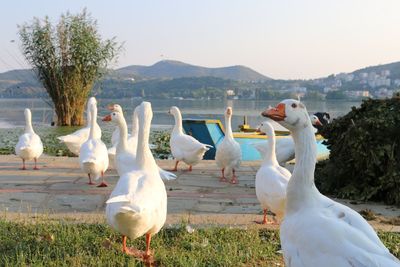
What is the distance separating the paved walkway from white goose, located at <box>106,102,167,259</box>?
1234 millimetres

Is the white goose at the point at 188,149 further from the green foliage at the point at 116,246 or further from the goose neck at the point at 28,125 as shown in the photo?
the green foliage at the point at 116,246

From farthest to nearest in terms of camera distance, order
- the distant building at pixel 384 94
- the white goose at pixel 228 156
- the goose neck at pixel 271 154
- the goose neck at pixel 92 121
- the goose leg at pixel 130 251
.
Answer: the goose neck at pixel 92 121, the white goose at pixel 228 156, the distant building at pixel 384 94, the goose neck at pixel 271 154, the goose leg at pixel 130 251

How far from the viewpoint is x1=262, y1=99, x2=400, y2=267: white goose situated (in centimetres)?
335

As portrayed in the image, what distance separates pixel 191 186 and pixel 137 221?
15.9 feet

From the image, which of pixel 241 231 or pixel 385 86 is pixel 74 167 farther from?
pixel 385 86

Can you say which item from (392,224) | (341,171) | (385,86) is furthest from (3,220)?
(385,86)

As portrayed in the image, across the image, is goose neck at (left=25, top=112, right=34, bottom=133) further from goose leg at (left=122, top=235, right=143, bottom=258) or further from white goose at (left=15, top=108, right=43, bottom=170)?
goose leg at (left=122, top=235, right=143, bottom=258)

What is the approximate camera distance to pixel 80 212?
714 centimetres

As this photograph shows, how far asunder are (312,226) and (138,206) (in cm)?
175

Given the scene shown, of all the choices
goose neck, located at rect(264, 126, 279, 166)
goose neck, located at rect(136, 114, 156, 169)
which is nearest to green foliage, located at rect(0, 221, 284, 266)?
goose neck, located at rect(136, 114, 156, 169)

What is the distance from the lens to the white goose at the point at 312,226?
3.35 m

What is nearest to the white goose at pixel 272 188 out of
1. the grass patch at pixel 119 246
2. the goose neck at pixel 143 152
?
the grass patch at pixel 119 246

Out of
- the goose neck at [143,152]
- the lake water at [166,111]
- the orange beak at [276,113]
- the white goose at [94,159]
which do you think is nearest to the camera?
the orange beak at [276,113]

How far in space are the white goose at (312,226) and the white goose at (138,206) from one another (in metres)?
1.44
